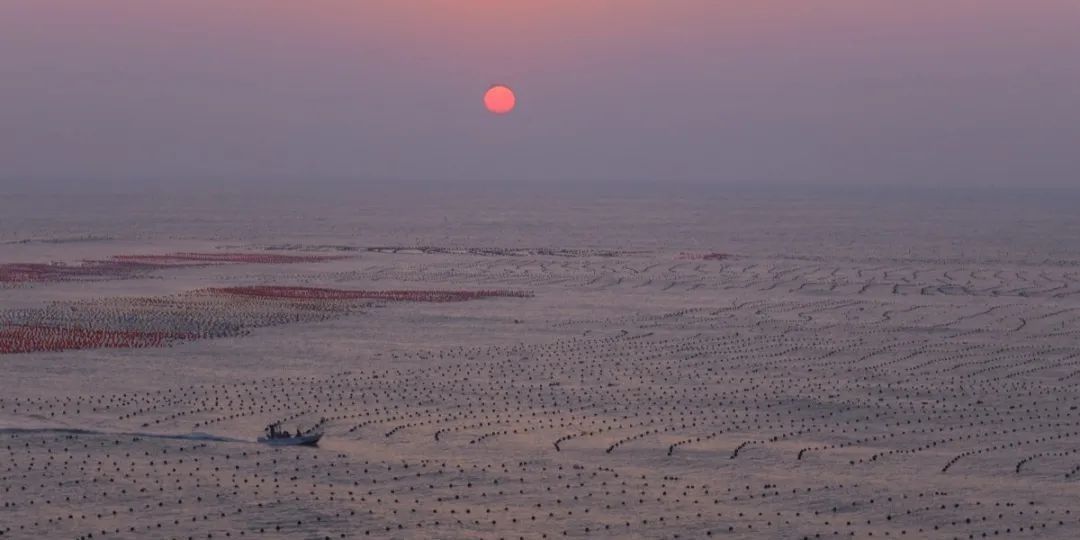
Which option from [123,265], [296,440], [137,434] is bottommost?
[123,265]

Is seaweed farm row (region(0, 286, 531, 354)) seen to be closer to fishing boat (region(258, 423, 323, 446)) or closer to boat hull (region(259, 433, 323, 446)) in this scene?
fishing boat (region(258, 423, 323, 446))

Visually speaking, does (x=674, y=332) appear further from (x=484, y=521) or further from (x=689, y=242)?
(x=689, y=242)

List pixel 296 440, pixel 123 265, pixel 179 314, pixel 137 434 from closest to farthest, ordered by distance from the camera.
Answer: pixel 296 440 → pixel 137 434 → pixel 179 314 → pixel 123 265

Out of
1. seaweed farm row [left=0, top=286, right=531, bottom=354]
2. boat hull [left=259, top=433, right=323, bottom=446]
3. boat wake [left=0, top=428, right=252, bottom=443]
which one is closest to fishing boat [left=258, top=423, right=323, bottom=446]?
boat hull [left=259, top=433, right=323, bottom=446]

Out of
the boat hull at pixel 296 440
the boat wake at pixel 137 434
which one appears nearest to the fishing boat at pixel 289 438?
the boat hull at pixel 296 440

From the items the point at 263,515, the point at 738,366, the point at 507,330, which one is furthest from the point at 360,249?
the point at 263,515

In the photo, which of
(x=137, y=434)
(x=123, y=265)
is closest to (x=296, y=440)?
(x=137, y=434)

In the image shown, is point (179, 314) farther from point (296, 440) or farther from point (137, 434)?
point (296, 440)

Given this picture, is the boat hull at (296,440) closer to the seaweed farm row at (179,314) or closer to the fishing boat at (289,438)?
the fishing boat at (289,438)
